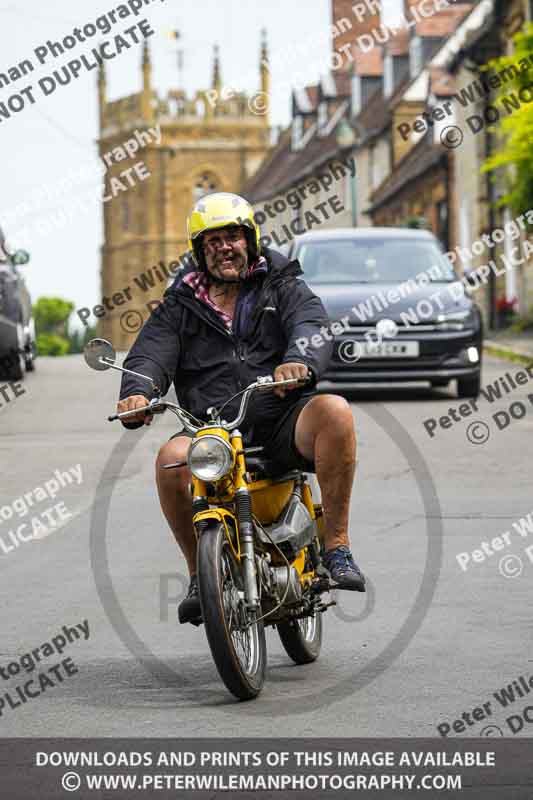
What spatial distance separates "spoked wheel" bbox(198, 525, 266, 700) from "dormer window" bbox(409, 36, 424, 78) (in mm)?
53493

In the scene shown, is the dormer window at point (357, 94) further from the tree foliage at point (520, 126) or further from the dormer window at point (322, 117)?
the tree foliage at point (520, 126)

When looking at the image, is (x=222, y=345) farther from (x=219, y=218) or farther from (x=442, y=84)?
(x=442, y=84)

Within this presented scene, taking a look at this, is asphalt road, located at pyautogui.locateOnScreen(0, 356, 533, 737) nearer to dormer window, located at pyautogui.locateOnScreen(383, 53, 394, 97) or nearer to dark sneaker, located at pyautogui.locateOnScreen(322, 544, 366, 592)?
dark sneaker, located at pyautogui.locateOnScreen(322, 544, 366, 592)

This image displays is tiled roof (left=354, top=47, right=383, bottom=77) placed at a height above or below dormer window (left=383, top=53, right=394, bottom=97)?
above

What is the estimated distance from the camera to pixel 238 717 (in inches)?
214

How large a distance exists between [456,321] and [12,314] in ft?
20.8

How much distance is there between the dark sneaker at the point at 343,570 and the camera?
624cm

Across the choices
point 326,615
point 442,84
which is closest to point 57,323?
point 442,84

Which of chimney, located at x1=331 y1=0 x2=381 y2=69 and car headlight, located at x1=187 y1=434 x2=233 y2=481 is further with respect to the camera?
chimney, located at x1=331 y1=0 x2=381 y2=69

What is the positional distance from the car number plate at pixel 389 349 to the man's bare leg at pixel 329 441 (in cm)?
1171

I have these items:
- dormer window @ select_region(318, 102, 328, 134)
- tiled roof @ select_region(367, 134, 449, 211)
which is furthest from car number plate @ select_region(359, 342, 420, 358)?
dormer window @ select_region(318, 102, 328, 134)

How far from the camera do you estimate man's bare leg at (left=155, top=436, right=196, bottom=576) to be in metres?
6.02

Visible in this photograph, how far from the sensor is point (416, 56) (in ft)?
192
